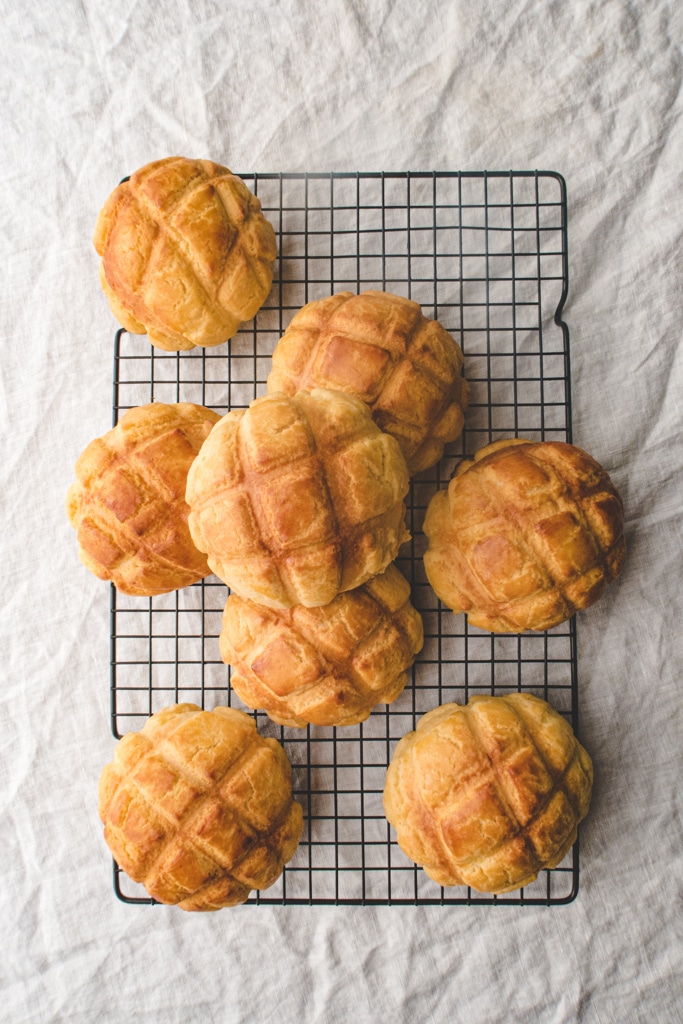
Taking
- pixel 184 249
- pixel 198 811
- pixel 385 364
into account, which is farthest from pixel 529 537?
pixel 184 249

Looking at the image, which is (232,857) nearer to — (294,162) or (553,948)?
(553,948)

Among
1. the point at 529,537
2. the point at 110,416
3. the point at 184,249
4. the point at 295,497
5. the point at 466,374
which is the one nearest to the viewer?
the point at 295,497

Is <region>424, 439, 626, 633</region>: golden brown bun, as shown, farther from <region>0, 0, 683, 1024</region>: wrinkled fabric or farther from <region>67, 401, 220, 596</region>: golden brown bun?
<region>67, 401, 220, 596</region>: golden brown bun

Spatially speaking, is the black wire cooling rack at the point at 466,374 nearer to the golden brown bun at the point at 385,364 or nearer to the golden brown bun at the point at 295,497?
the golden brown bun at the point at 385,364

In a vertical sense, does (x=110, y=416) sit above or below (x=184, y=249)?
below

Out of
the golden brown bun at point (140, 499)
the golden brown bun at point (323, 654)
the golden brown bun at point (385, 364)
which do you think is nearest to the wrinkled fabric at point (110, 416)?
the golden brown bun at point (140, 499)

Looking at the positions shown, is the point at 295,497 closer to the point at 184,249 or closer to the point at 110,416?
the point at 184,249

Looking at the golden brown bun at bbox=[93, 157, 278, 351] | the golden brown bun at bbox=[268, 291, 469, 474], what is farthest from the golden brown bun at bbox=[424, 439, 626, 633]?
the golden brown bun at bbox=[93, 157, 278, 351]
